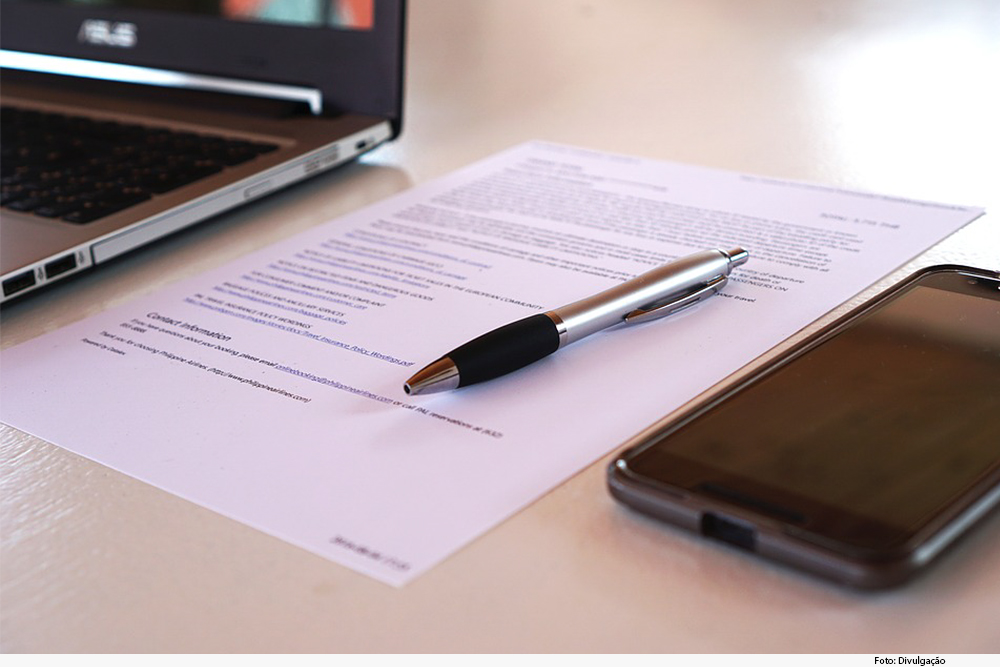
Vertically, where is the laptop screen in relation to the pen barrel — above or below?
above

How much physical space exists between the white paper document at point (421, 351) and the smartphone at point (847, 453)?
0.04 meters

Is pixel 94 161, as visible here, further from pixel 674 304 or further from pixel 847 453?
pixel 847 453

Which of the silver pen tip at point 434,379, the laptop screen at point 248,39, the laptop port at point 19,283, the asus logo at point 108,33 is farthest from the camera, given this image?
the asus logo at point 108,33

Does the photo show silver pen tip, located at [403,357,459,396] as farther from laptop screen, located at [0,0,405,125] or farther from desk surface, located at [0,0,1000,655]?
laptop screen, located at [0,0,405,125]

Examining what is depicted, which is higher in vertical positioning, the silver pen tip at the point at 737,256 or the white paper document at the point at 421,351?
the silver pen tip at the point at 737,256

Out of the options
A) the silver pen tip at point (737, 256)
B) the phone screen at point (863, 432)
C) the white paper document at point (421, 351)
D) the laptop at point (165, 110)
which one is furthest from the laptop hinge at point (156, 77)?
the phone screen at point (863, 432)

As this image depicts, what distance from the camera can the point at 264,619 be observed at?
0.32 meters

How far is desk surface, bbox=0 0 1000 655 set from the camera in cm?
31

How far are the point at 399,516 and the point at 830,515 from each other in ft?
0.46

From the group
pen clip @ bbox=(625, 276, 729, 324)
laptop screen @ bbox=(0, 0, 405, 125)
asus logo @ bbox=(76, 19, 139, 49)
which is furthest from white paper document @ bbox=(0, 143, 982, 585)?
asus logo @ bbox=(76, 19, 139, 49)

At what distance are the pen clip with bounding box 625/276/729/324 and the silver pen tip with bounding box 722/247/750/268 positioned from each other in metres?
0.01

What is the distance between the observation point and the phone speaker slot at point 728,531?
12.8 inches

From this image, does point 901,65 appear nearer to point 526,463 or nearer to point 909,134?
point 909,134

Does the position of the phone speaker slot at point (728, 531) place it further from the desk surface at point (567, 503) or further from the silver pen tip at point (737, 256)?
the silver pen tip at point (737, 256)
